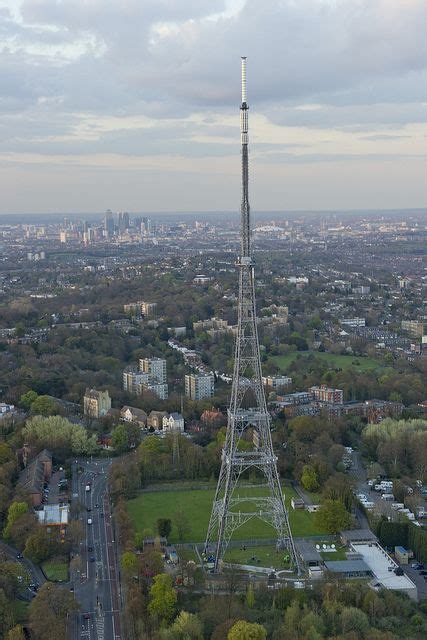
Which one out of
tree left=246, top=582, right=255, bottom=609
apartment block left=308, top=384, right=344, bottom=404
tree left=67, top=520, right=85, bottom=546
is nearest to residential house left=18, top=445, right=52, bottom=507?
tree left=67, top=520, right=85, bottom=546

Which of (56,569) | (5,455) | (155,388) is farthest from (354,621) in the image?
(155,388)

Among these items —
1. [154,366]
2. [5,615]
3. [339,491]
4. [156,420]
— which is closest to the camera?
[5,615]

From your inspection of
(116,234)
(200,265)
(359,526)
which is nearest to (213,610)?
(359,526)

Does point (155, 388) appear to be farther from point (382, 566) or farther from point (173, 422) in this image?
point (382, 566)

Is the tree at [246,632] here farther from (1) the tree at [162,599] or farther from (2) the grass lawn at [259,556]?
(2) the grass lawn at [259,556]

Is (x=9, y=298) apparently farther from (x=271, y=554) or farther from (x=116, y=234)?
(x=116, y=234)

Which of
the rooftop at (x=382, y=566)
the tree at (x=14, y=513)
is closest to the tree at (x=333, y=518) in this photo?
the rooftop at (x=382, y=566)

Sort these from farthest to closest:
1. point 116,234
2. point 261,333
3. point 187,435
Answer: point 116,234 → point 261,333 → point 187,435
